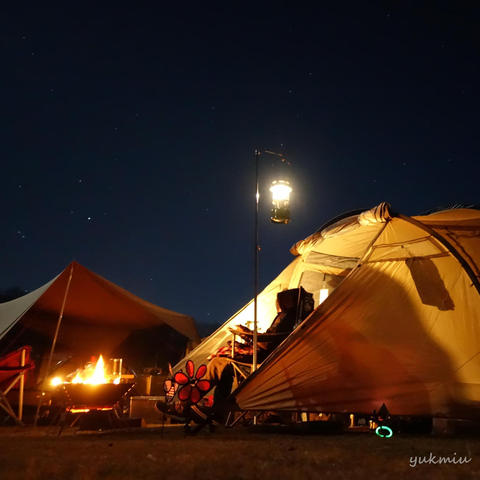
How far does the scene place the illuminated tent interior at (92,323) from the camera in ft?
23.0

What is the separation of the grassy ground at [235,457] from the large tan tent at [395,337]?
40 centimetres

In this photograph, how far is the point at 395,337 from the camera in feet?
14.2

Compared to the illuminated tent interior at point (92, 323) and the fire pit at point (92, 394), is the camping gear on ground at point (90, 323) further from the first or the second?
the fire pit at point (92, 394)

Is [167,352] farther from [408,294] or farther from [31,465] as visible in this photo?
[31,465]

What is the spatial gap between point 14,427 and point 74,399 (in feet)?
6.27

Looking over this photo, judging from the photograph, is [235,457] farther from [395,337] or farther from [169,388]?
[395,337]

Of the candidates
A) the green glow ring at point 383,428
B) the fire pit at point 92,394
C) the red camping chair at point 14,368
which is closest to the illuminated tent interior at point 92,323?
the red camping chair at point 14,368

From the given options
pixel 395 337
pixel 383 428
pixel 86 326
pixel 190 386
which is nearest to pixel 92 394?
pixel 190 386

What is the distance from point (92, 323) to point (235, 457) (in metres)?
7.54

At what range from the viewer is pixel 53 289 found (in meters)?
7.08

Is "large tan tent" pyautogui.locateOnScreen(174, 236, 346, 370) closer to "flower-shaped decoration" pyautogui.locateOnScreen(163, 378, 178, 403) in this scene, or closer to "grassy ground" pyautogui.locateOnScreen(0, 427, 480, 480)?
"flower-shaped decoration" pyautogui.locateOnScreen(163, 378, 178, 403)

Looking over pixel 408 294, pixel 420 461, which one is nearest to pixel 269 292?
pixel 408 294

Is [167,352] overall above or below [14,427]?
above

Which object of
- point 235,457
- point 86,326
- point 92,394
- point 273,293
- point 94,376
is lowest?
point 235,457
